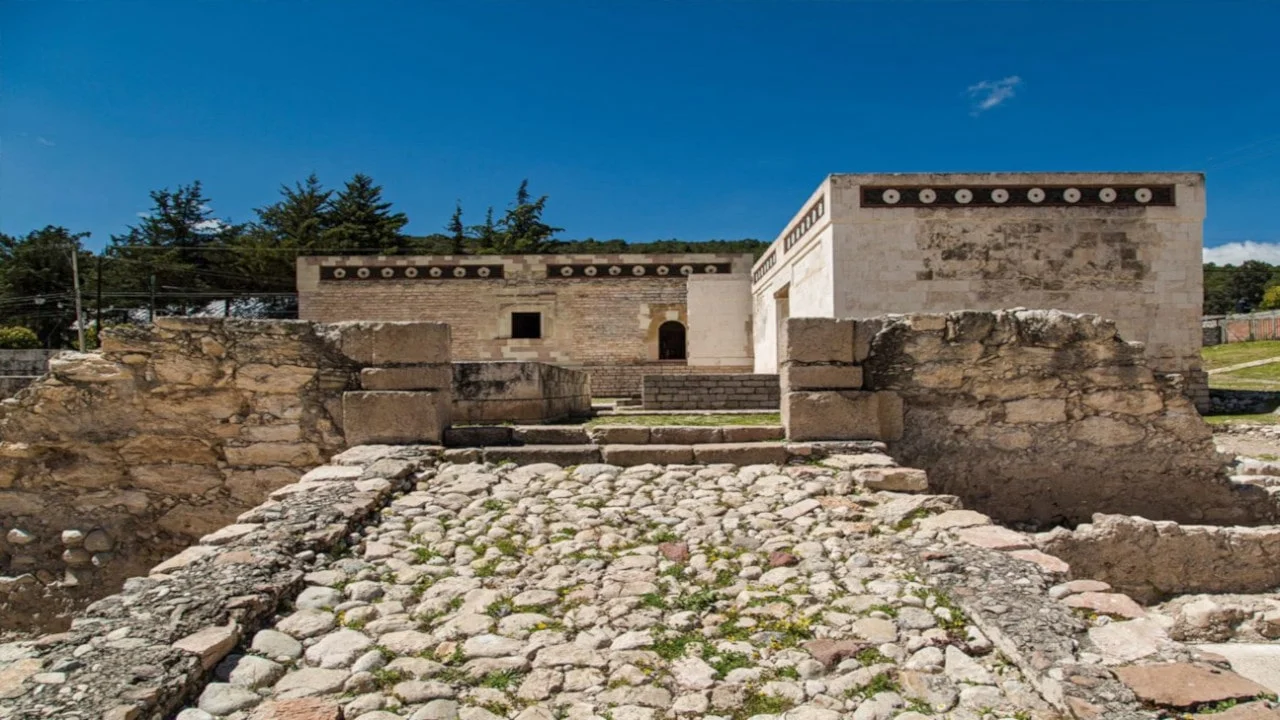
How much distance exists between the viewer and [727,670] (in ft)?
9.18

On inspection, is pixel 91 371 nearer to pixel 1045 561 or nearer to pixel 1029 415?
pixel 1045 561

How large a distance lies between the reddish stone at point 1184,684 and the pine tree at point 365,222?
105ft

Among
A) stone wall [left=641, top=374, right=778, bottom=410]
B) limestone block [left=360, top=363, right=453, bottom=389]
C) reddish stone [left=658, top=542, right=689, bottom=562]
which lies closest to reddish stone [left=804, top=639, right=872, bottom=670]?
reddish stone [left=658, top=542, right=689, bottom=562]

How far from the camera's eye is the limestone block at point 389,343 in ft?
18.8

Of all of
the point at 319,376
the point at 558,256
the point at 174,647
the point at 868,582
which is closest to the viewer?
the point at 174,647

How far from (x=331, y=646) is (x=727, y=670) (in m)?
1.56

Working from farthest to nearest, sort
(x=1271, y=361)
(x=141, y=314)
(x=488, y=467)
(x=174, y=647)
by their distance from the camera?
(x=141, y=314)
(x=1271, y=361)
(x=488, y=467)
(x=174, y=647)

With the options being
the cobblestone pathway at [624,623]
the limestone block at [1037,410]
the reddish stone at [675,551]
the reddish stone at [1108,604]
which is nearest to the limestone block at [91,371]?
the cobblestone pathway at [624,623]

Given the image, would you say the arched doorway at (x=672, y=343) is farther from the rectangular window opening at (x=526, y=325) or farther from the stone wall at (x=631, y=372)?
the rectangular window opening at (x=526, y=325)

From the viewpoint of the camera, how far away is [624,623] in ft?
10.4

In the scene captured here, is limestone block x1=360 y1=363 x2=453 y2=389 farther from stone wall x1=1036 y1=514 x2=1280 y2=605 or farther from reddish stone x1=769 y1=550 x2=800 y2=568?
stone wall x1=1036 y1=514 x2=1280 y2=605

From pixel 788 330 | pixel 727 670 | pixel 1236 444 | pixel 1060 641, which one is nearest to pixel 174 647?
pixel 727 670

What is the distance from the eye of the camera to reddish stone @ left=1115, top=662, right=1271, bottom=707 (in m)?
2.34

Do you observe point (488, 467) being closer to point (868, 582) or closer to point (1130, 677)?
point (868, 582)
